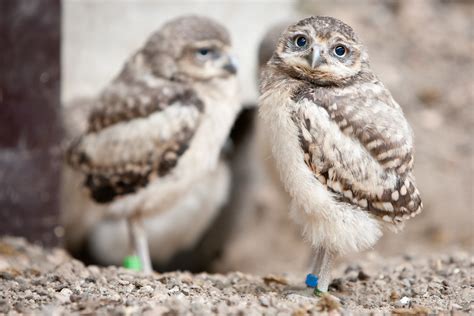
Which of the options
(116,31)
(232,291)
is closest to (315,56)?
(232,291)

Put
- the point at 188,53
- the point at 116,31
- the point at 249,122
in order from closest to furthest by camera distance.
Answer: the point at 188,53, the point at 116,31, the point at 249,122

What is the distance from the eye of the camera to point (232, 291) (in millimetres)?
4258

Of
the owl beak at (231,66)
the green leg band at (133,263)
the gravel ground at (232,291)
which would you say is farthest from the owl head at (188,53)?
the gravel ground at (232,291)

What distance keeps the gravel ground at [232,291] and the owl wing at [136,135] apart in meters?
0.85

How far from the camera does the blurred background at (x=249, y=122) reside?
5891 mm

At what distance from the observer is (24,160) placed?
19.2 feet

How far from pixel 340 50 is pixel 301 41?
0.20 m

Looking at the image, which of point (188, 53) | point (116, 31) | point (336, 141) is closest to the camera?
point (336, 141)

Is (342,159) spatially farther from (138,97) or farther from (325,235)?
(138,97)

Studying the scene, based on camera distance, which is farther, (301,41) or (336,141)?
(301,41)

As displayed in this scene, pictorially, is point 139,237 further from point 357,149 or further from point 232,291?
point 357,149

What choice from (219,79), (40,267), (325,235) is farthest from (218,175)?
(325,235)

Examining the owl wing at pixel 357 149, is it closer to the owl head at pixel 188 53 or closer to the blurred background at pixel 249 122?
the owl head at pixel 188 53

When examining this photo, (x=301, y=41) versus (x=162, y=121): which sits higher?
(x=162, y=121)
